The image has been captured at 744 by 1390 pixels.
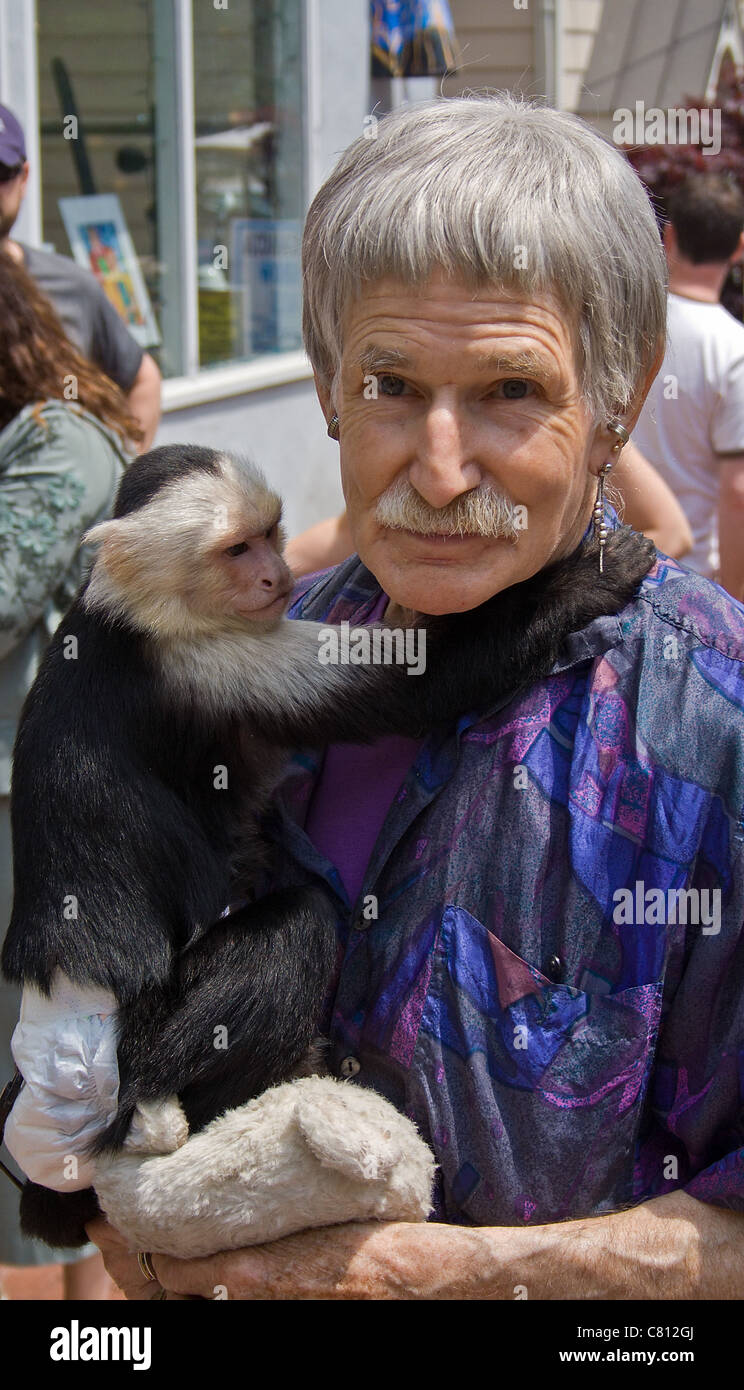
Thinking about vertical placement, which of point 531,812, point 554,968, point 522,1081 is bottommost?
point 522,1081

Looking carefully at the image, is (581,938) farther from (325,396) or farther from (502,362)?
(325,396)

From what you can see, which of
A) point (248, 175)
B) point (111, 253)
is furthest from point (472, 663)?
point (248, 175)

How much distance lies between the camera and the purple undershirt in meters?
1.80

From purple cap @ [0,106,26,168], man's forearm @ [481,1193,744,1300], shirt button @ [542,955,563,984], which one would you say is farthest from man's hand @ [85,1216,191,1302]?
purple cap @ [0,106,26,168]

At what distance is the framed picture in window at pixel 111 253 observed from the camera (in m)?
6.47

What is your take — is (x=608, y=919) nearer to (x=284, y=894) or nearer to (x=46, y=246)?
(x=284, y=894)

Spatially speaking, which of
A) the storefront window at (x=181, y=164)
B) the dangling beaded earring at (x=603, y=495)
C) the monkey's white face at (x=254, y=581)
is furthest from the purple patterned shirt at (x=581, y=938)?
the storefront window at (x=181, y=164)

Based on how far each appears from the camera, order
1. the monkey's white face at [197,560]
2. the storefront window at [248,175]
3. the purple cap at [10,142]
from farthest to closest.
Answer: the storefront window at [248,175] → the purple cap at [10,142] → the monkey's white face at [197,560]

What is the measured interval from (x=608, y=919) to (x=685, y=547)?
248 cm

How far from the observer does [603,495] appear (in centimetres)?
179

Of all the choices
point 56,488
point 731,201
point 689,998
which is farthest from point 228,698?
point 731,201

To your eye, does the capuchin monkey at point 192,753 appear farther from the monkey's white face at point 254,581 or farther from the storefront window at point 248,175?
the storefront window at point 248,175
